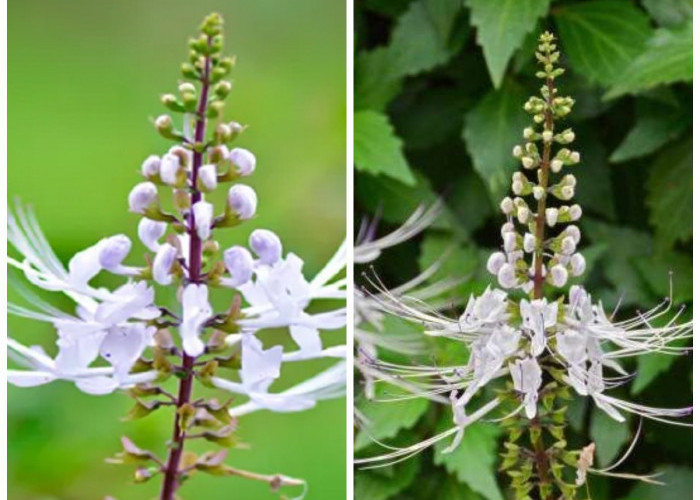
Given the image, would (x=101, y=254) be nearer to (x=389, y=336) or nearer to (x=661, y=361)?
(x=389, y=336)

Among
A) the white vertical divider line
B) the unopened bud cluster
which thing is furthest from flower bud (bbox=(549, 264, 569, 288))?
the white vertical divider line

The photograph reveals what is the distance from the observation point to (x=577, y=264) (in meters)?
0.70

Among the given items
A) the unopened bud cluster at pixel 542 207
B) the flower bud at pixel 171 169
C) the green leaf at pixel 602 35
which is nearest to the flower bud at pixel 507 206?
the unopened bud cluster at pixel 542 207

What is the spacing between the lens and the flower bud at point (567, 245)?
678 millimetres

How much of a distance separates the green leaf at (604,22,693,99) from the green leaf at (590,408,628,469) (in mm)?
219

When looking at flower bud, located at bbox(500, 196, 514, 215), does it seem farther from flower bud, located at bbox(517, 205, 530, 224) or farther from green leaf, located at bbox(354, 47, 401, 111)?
green leaf, located at bbox(354, 47, 401, 111)

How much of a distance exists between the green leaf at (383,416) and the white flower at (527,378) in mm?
115

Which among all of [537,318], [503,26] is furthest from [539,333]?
[503,26]

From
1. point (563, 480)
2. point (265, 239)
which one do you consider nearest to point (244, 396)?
point (265, 239)

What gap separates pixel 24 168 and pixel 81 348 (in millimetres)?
159

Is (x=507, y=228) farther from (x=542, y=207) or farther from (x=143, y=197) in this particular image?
(x=143, y=197)

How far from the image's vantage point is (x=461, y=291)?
0.76 metres

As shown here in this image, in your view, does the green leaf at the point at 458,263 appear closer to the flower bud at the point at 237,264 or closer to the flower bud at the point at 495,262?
the flower bud at the point at 495,262

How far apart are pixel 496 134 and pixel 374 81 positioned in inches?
4.3
